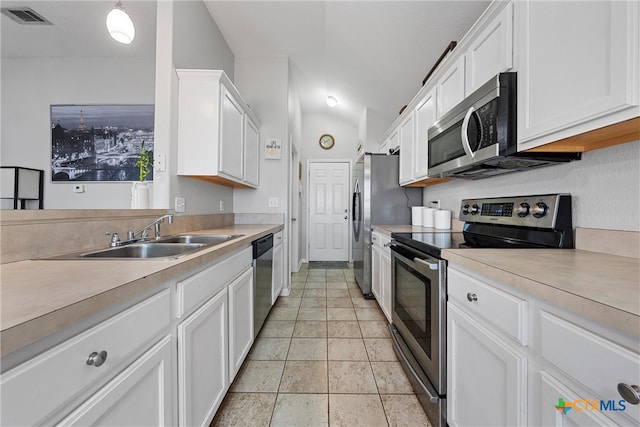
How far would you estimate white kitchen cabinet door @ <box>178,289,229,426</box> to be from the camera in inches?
36.0

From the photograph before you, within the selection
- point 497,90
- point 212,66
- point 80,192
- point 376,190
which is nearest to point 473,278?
point 497,90

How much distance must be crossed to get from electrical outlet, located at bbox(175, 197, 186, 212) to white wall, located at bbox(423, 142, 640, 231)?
226cm

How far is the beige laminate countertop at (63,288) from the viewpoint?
42 cm

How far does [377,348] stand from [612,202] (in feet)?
5.27

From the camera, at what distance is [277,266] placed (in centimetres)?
272

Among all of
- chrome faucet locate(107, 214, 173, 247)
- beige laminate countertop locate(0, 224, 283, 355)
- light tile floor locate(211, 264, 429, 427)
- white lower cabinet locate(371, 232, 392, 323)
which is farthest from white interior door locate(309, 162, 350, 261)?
beige laminate countertop locate(0, 224, 283, 355)

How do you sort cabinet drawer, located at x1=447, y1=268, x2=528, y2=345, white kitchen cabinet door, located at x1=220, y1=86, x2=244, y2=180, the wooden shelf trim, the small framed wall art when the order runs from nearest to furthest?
1. cabinet drawer, located at x1=447, y1=268, x2=528, y2=345
2. the wooden shelf trim
3. white kitchen cabinet door, located at x1=220, y1=86, x2=244, y2=180
4. the small framed wall art

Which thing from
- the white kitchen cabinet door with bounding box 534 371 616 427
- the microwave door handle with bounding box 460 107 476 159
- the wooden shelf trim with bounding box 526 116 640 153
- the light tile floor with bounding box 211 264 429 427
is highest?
the microwave door handle with bounding box 460 107 476 159

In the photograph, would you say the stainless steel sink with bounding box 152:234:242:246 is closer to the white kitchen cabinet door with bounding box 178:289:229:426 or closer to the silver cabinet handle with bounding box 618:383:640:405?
the white kitchen cabinet door with bounding box 178:289:229:426

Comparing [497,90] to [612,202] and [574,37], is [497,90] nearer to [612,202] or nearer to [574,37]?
[574,37]

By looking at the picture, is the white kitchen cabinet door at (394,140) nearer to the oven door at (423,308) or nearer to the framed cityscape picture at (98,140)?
the oven door at (423,308)

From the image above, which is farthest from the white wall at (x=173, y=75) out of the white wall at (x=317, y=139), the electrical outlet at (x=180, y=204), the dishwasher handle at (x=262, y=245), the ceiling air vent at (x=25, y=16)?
the white wall at (x=317, y=139)

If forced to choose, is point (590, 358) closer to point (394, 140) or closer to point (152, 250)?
point (152, 250)

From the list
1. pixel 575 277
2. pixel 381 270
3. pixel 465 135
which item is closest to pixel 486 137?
pixel 465 135
